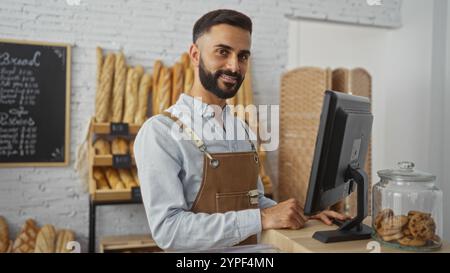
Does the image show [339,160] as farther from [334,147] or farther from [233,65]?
[233,65]

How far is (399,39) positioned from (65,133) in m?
1.98

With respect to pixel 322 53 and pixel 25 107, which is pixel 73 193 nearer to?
pixel 25 107

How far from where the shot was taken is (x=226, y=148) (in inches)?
43.7

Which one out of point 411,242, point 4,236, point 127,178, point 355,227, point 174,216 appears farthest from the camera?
point 127,178

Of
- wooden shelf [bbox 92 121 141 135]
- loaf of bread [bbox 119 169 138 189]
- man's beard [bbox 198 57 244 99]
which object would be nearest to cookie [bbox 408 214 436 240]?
man's beard [bbox 198 57 244 99]

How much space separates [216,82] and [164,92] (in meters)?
1.05

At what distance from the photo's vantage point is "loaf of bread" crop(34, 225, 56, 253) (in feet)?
6.22

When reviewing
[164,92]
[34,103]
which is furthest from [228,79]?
[34,103]

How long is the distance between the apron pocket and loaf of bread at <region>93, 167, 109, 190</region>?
1074 millimetres

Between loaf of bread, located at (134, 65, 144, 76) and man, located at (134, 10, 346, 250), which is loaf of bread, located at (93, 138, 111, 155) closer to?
loaf of bread, located at (134, 65, 144, 76)

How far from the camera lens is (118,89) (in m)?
2.08

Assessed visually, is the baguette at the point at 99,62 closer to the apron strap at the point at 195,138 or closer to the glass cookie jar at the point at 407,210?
the apron strap at the point at 195,138

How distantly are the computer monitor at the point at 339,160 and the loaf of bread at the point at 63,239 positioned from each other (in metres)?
1.57
